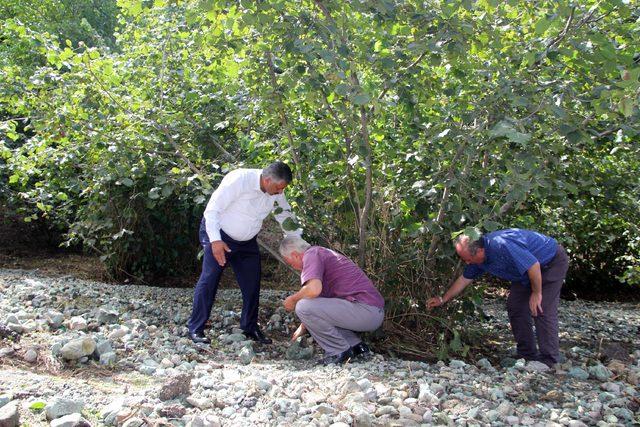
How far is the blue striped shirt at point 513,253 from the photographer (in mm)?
4520

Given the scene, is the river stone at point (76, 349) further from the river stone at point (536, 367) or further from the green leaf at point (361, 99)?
the river stone at point (536, 367)

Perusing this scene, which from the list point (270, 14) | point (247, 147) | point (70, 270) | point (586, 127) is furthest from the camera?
point (70, 270)

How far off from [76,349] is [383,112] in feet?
8.55

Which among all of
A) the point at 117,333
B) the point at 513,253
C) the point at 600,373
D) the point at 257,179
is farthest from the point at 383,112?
the point at 117,333

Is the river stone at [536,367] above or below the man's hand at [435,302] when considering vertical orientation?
below

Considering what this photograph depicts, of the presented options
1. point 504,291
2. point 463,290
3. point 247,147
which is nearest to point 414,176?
point 463,290

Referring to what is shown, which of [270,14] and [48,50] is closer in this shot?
[270,14]

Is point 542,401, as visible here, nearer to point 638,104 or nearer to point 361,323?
point 361,323

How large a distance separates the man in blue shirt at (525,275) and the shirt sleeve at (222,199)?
168 centimetres

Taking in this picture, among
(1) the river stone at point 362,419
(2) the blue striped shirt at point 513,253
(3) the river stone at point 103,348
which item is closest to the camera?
(1) the river stone at point 362,419

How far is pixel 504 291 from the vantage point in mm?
9023

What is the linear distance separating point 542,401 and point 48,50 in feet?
15.3

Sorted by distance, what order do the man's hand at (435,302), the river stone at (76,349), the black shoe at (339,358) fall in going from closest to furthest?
the river stone at (76,349), the black shoe at (339,358), the man's hand at (435,302)

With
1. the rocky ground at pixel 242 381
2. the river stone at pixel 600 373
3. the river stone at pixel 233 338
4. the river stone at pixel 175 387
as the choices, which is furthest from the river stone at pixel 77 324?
the river stone at pixel 600 373
